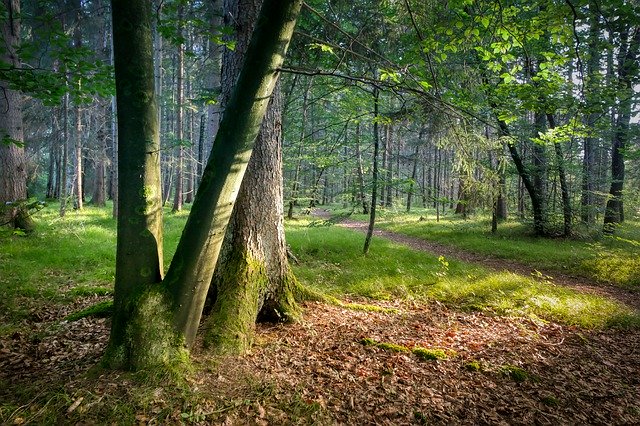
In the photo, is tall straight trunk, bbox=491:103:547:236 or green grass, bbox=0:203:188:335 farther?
tall straight trunk, bbox=491:103:547:236

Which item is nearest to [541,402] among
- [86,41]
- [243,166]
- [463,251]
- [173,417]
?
[173,417]

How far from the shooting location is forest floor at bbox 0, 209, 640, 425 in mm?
2662

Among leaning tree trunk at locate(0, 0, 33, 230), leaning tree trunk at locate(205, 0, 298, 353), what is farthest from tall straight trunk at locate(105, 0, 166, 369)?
leaning tree trunk at locate(0, 0, 33, 230)

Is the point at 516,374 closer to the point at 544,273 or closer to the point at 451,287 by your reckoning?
the point at 451,287

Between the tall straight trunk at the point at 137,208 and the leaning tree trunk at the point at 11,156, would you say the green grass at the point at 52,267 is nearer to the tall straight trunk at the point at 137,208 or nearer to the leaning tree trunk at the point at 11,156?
the leaning tree trunk at the point at 11,156

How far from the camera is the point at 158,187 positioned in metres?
3.15

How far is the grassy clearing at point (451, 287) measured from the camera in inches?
→ 230

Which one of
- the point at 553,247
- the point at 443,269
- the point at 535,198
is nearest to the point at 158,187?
the point at 443,269

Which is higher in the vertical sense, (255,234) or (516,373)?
A: (255,234)

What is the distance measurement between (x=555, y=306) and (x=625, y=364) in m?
1.71

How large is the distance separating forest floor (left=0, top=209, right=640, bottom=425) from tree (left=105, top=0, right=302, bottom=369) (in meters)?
0.37

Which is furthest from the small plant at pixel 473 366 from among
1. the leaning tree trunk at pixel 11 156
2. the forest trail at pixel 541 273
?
the leaning tree trunk at pixel 11 156

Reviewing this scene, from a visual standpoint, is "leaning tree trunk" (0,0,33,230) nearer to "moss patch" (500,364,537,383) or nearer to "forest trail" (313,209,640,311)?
"forest trail" (313,209,640,311)

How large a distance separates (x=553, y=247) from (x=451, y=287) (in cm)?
717
